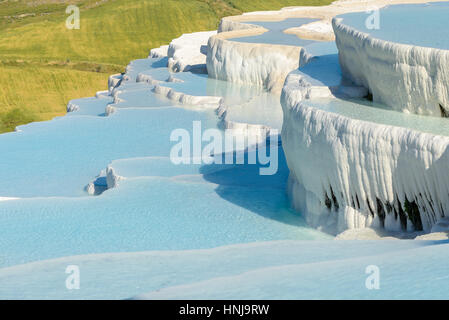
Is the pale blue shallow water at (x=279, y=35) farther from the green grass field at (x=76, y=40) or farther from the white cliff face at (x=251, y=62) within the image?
the green grass field at (x=76, y=40)

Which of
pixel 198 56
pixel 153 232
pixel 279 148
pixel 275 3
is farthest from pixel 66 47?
pixel 153 232

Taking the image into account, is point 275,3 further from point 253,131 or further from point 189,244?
point 189,244

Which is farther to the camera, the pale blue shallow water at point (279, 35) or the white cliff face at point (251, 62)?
the pale blue shallow water at point (279, 35)

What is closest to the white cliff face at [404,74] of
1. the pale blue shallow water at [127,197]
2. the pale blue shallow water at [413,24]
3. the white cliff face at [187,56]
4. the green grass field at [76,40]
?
the pale blue shallow water at [413,24]

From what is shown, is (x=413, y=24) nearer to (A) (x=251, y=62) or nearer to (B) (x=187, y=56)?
(A) (x=251, y=62)

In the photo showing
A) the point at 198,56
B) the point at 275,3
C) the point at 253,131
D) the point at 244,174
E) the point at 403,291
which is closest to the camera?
the point at 403,291

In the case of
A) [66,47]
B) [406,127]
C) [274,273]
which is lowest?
[66,47]

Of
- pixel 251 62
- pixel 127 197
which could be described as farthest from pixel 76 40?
pixel 127 197
